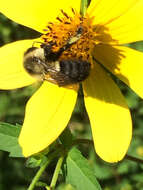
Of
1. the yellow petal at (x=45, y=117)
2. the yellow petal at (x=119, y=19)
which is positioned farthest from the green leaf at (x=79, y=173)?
the yellow petal at (x=119, y=19)

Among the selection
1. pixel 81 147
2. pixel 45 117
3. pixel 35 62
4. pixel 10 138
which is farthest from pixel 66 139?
pixel 81 147

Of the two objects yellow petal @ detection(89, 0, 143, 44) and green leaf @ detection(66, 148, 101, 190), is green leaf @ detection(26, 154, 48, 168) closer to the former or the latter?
green leaf @ detection(66, 148, 101, 190)

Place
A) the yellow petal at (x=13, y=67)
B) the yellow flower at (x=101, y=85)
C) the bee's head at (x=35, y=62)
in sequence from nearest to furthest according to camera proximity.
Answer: the bee's head at (x=35, y=62), the yellow flower at (x=101, y=85), the yellow petal at (x=13, y=67)

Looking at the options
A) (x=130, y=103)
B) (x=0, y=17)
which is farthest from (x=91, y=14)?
→ (x=0, y=17)

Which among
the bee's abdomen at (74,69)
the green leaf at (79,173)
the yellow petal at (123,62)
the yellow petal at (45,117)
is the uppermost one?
the bee's abdomen at (74,69)

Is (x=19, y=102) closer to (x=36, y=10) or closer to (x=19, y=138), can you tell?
(x=36, y=10)

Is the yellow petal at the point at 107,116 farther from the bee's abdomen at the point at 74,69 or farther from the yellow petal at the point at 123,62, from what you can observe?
the bee's abdomen at the point at 74,69
